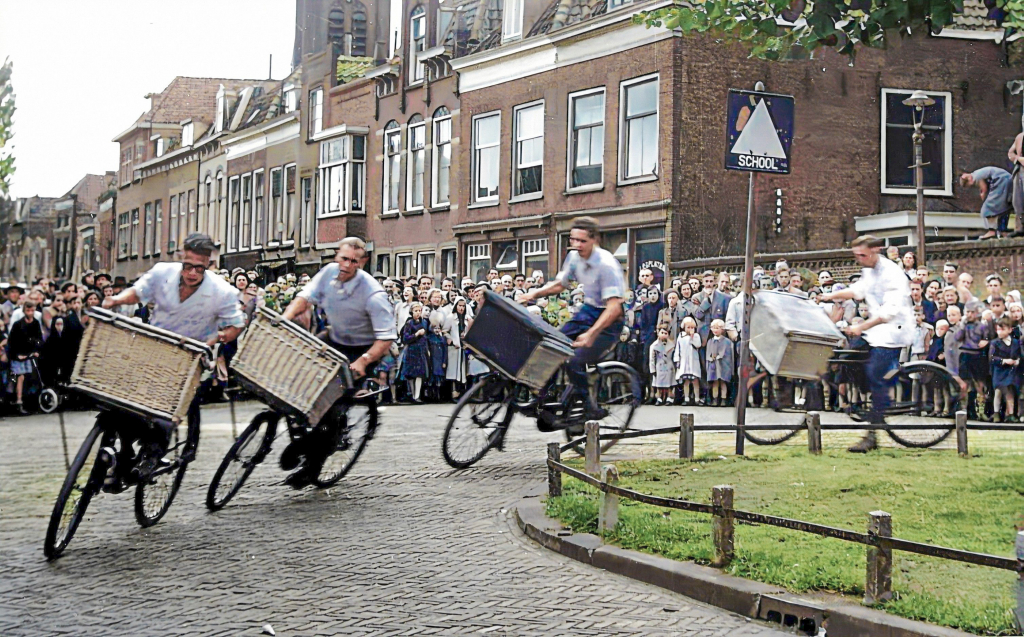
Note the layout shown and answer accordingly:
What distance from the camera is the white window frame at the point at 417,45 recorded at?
3419cm

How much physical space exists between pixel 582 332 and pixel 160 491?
3991 millimetres

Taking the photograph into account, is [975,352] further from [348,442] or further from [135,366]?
[135,366]

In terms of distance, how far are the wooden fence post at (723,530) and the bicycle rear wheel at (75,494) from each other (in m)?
3.49

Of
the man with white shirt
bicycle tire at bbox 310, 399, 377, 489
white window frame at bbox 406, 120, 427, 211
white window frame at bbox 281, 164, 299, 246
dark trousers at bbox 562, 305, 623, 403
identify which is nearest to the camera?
bicycle tire at bbox 310, 399, 377, 489

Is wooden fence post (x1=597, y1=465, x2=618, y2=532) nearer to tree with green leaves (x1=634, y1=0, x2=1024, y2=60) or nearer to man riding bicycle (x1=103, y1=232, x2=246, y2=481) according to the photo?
man riding bicycle (x1=103, y1=232, x2=246, y2=481)

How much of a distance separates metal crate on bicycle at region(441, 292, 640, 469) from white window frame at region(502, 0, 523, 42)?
811 inches

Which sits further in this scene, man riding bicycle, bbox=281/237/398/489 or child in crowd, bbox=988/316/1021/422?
child in crowd, bbox=988/316/1021/422

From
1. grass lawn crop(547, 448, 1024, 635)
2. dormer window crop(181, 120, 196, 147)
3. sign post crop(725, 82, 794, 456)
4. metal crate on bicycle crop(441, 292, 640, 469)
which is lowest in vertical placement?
grass lawn crop(547, 448, 1024, 635)

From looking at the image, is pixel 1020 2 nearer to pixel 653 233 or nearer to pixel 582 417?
pixel 582 417

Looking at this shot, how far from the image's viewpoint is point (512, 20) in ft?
100

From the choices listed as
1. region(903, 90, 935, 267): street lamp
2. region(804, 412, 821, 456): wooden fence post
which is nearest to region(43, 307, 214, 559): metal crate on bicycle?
region(804, 412, 821, 456): wooden fence post

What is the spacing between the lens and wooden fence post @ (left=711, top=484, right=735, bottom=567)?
21.5 ft

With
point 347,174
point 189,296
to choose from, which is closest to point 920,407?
point 189,296

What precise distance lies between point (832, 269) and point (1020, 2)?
11882 mm
